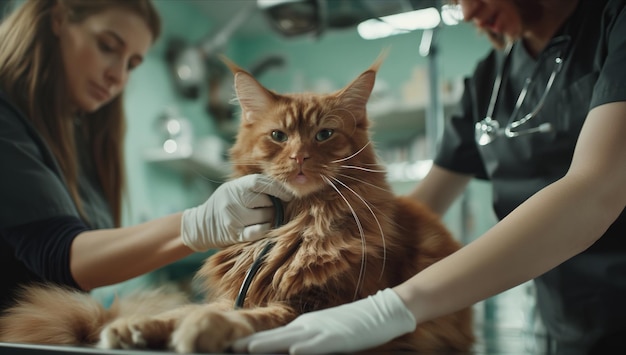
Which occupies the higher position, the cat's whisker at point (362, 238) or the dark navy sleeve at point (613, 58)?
the dark navy sleeve at point (613, 58)

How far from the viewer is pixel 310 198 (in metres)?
0.90

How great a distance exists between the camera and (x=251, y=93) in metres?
0.95

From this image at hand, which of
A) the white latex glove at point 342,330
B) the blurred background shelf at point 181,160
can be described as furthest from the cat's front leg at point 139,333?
the blurred background shelf at point 181,160

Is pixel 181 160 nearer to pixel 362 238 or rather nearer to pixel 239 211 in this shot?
pixel 239 211

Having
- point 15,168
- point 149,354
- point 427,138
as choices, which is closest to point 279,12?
point 427,138

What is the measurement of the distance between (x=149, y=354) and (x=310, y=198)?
0.38 metres

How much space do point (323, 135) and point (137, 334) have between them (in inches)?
18.3

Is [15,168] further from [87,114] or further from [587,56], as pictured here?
[587,56]

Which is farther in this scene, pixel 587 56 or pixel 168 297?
pixel 587 56

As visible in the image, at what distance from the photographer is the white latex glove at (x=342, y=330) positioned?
27.1 inches

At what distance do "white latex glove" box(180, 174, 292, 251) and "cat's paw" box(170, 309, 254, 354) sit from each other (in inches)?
9.5

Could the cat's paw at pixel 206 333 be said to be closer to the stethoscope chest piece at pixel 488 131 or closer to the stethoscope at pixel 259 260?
the stethoscope at pixel 259 260

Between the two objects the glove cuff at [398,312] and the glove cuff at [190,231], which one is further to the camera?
the glove cuff at [190,231]

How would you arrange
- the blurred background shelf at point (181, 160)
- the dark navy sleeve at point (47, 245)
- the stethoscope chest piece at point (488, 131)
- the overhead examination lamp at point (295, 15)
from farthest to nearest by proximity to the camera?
the blurred background shelf at point (181, 160), the overhead examination lamp at point (295, 15), the stethoscope chest piece at point (488, 131), the dark navy sleeve at point (47, 245)
